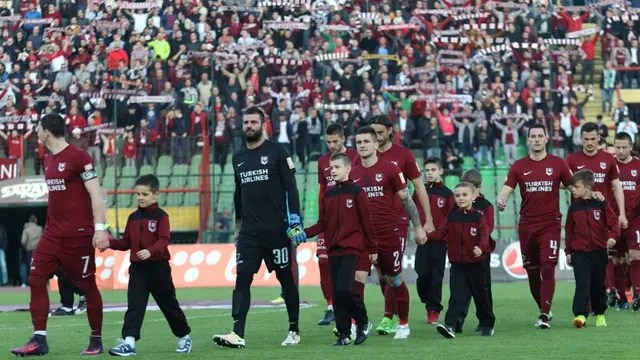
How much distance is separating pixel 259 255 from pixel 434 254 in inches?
143

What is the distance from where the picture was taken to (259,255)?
39.7 feet

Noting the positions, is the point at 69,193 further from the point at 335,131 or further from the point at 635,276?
the point at 635,276

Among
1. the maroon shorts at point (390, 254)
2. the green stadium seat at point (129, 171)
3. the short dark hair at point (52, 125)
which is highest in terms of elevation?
the short dark hair at point (52, 125)

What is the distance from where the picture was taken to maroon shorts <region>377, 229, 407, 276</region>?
508 inches

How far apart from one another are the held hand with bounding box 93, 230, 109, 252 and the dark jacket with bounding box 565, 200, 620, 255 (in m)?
5.89

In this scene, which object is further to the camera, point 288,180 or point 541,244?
point 541,244

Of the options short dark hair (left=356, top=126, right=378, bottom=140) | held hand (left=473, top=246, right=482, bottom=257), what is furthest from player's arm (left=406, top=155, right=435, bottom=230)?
short dark hair (left=356, top=126, right=378, bottom=140)

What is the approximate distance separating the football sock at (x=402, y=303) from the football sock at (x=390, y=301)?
4.3 inches

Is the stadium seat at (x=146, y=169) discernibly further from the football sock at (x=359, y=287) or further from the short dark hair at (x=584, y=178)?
the football sock at (x=359, y=287)

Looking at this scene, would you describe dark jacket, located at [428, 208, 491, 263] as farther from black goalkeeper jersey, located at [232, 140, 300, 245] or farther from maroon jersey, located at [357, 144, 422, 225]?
black goalkeeper jersey, located at [232, 140, 300, 245]

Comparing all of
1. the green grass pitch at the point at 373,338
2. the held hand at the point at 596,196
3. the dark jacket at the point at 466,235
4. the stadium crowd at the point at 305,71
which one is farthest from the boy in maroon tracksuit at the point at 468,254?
the stadium crowd at the point at 305,71

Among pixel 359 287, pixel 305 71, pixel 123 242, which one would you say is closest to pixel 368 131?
pixel 359 287

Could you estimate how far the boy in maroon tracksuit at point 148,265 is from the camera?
11.4 metres

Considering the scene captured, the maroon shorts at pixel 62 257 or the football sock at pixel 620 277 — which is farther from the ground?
the maroon shorts at pixel 62 257
